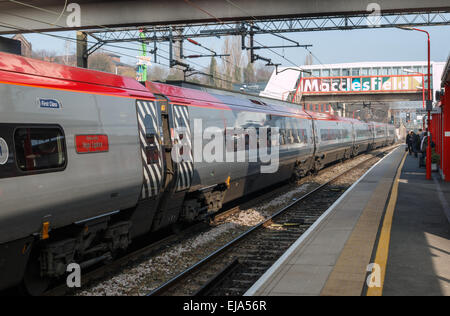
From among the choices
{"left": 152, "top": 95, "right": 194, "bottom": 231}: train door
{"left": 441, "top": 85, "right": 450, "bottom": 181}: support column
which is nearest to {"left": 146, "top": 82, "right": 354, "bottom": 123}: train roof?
{"left": 152, "top": 95, "right": 194, "bottom": 231}: train door

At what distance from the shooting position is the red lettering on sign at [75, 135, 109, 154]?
700cm

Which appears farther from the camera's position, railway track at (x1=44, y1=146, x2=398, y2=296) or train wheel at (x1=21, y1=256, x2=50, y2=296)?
railway track at (x1=44, y1=146, x2=398, y2=296)

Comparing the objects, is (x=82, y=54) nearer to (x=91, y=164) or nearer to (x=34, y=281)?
(x=91, y=164)

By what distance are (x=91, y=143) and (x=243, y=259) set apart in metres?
3.80

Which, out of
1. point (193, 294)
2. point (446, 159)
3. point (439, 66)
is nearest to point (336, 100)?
point (439, 66)

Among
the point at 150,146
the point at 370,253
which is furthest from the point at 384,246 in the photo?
the point at 150,146

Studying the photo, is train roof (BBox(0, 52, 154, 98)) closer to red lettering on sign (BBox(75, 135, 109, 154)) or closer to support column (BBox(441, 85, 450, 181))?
red lettering on sign (BBox(75, 135, 109, 154))

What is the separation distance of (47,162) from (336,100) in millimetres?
47844

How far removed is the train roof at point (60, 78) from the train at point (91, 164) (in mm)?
20

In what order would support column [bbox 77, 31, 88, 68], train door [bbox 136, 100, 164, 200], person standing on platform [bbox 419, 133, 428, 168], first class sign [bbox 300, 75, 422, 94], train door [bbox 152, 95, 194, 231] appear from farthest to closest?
first class sign [bbox 300, 75, 422, 94] < person standing on platform [bbox 419, 133, 428, 168] < support column [bbox 77, 31, 88, 68] < train door [bbox 152, 95, 194, 231] < train door [bbox 136, 100, 164, 200]

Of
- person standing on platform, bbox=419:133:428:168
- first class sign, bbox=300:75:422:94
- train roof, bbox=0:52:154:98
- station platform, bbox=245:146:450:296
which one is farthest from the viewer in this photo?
first class sign, bbox=300:75:422:94

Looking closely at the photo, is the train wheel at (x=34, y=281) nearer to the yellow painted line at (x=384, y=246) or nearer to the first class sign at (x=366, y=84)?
the yellow painted line at (x=384, y=246)

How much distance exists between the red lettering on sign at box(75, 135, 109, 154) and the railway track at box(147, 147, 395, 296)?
237 centimetres
